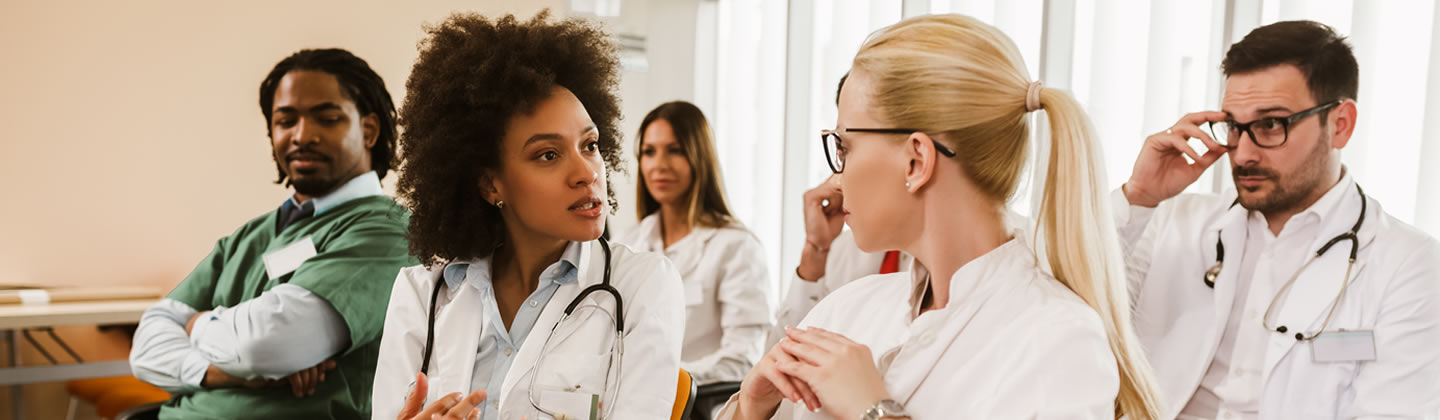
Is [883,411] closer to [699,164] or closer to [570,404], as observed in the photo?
[570,404]

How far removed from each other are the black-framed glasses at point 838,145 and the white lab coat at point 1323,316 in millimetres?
1422

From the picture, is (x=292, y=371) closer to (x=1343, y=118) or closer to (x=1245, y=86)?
(x=1245, y=86)

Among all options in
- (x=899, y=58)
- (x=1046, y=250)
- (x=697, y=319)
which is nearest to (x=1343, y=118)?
(x=1046, y=250)

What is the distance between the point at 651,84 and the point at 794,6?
1.31m

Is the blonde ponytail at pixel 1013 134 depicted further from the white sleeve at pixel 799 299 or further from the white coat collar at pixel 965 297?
the white sleeve at pixel 799 299

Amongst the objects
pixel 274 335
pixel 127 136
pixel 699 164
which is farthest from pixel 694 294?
pixel 127 136

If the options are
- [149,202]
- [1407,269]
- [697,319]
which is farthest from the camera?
[149,202]

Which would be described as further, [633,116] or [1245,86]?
[633,116]

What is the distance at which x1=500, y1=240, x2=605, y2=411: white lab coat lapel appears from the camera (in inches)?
66.1

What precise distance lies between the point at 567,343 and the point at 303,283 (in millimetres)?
943

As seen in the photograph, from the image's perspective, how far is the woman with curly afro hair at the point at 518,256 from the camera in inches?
66.9

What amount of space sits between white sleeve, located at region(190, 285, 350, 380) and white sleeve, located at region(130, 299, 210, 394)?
0.07 m

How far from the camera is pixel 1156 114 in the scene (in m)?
2.68

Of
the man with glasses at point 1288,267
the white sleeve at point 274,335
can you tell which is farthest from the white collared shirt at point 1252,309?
the white sleeve at point 274,335
